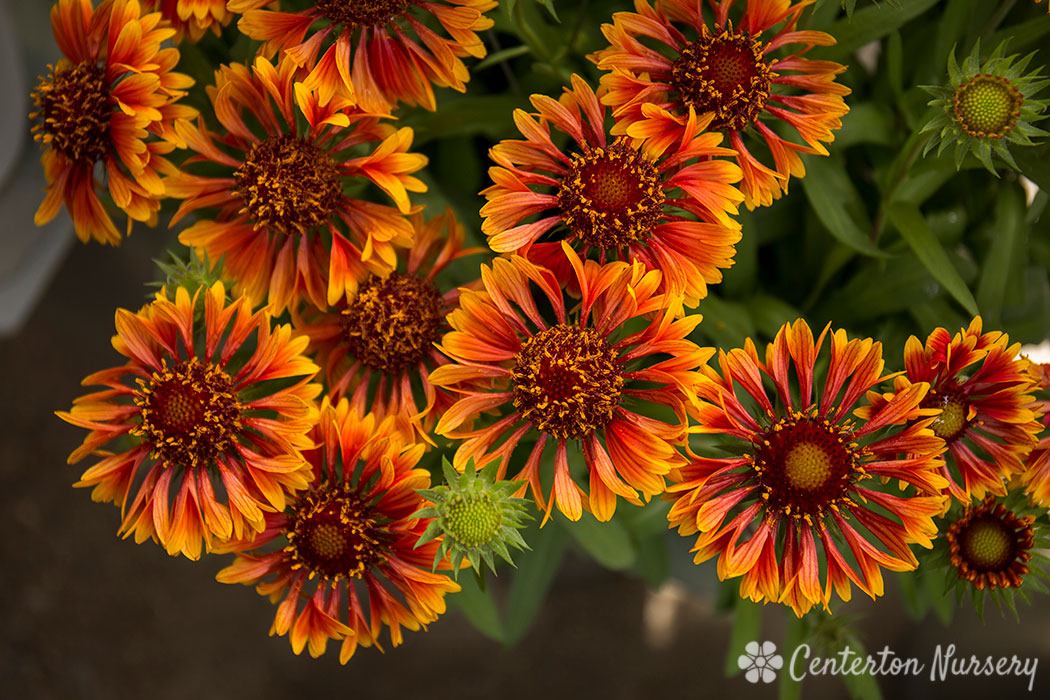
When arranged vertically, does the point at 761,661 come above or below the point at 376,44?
below

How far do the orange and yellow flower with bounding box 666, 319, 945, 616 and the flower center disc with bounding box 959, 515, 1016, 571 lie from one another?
74 millimetres

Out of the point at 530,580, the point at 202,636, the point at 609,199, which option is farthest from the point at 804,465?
the point at 202,636

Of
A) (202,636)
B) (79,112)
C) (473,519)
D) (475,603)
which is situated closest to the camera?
(473,519)

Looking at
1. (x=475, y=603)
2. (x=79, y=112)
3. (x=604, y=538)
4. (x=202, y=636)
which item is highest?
(x=79, y=112)

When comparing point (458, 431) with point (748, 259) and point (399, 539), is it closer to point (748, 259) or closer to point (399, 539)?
point (399, 539)

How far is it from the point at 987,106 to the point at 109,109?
749 millimetres

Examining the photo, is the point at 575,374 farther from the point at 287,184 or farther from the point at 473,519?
the point at 287,184

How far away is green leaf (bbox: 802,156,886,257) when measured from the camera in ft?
2.59

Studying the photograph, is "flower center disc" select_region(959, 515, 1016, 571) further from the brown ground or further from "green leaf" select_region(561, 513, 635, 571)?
the brown ground

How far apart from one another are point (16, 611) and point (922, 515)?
182cm

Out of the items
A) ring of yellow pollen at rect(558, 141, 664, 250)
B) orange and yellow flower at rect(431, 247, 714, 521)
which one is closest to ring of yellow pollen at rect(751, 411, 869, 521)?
orange and yellow flower at rect(431, 247, 714, 521)

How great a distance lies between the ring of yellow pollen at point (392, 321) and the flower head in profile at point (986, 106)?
17.9 inches

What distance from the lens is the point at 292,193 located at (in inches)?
28.3

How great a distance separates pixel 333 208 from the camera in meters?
0.75
